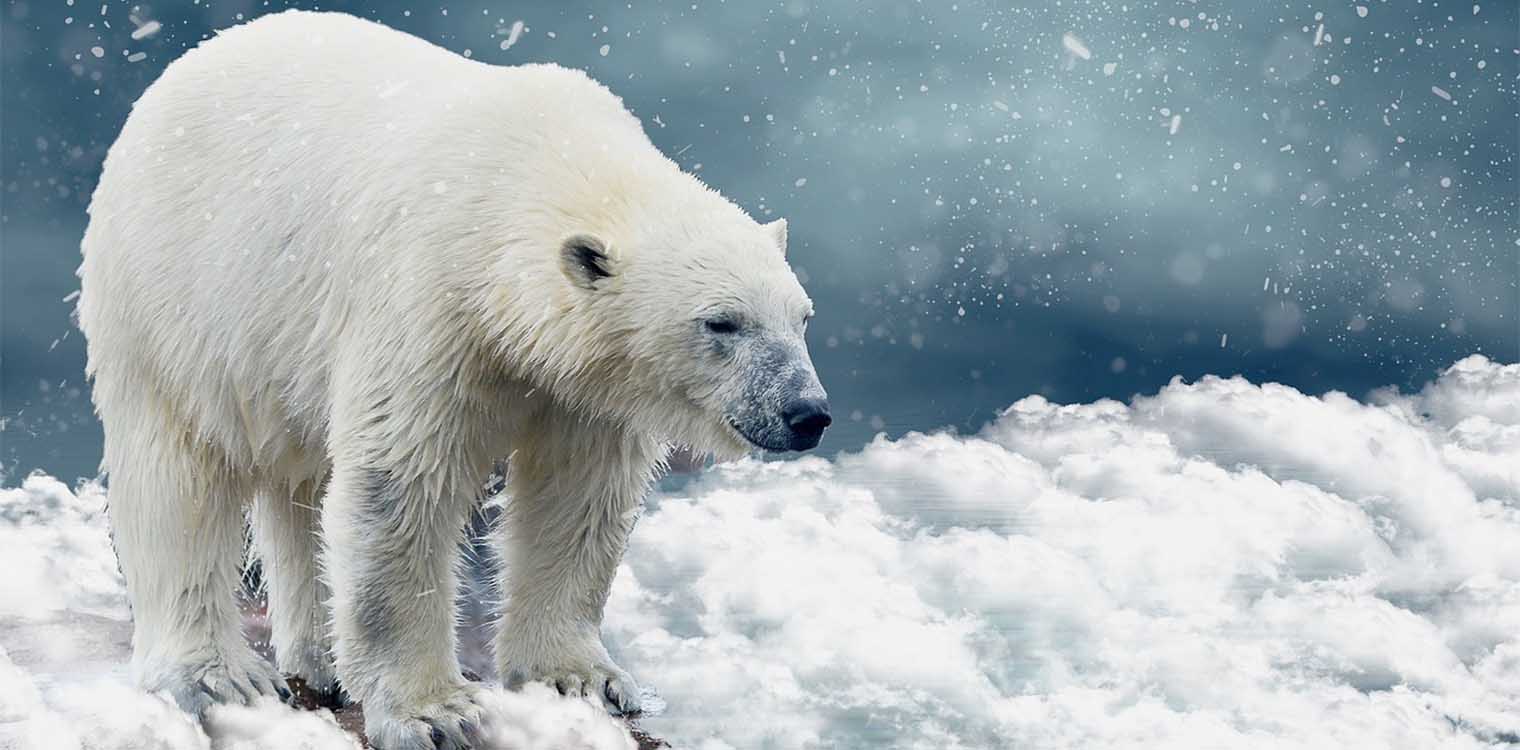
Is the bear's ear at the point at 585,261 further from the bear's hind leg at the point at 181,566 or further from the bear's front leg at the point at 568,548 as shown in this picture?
the bear's hind leg at the point at 181,566

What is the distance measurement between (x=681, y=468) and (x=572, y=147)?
1.64 m

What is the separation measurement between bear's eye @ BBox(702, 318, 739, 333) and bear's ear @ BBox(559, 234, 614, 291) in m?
0.37

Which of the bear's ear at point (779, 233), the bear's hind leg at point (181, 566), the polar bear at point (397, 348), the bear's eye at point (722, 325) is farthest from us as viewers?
the bear's hind leg at point (181, 566)

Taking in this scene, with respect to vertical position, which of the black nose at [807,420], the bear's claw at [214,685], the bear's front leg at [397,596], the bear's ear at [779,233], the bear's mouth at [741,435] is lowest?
the bear's claw at [214,685]

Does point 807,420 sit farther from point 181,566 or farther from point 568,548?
point 181,566

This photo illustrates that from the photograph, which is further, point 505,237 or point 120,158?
point 120,158

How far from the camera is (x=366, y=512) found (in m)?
5.32

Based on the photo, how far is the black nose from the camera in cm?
491

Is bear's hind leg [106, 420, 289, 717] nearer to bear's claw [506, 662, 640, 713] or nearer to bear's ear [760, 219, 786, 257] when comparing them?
bear's claw [506, 662, 640, 713]

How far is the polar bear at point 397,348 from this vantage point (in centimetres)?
513

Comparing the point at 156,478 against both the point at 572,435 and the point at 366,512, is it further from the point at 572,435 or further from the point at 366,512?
the point at 572,435

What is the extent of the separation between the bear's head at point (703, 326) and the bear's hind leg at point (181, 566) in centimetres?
196


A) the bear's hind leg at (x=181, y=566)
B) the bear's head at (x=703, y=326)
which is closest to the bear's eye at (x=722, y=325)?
the bear's head at (x=703, y=326)

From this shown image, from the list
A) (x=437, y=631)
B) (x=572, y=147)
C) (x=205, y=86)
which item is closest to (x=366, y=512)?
(x=437, y=631)
